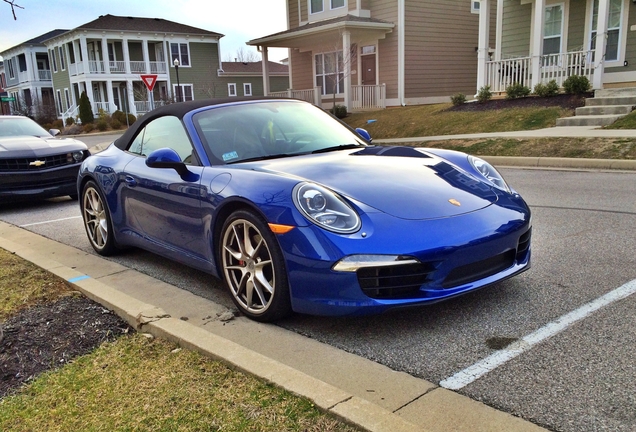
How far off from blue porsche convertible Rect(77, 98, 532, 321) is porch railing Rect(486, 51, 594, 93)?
14.6 meters

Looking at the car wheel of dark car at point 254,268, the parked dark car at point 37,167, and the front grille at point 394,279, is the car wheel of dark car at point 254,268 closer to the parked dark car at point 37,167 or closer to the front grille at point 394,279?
the front grille at point 394,279

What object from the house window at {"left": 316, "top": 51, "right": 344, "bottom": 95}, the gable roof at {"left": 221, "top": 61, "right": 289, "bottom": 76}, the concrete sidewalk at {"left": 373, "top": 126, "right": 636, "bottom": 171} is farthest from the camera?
the gable roof at {"left": 221, "top": 61, "right": 289, "bottom": 76}

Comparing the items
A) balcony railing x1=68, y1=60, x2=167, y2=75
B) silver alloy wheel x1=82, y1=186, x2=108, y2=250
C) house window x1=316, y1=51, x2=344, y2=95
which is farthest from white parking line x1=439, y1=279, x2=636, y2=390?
balcony railing x1=68, y1=60, x2=167, y2=75

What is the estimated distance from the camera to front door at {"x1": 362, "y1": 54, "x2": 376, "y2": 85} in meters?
23.8

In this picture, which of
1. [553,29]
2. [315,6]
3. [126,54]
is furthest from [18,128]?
[126,54]

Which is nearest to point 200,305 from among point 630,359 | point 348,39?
point 630,359

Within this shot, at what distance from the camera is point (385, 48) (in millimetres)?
23031

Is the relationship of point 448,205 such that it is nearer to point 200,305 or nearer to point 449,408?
point 449,408

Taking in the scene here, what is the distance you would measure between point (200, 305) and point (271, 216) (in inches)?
Answer: 39.2

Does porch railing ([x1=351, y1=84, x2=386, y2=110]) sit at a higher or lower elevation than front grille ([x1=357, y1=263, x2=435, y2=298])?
higher

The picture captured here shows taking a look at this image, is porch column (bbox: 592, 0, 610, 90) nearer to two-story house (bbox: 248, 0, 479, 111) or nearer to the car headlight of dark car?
two-story house (bbox: 248, 0, 479, 111)

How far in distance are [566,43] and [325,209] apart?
59.6ft

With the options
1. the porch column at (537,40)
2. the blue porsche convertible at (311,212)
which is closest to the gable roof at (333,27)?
the porch column at (537,40)

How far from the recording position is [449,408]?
91.6 inches
